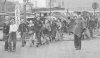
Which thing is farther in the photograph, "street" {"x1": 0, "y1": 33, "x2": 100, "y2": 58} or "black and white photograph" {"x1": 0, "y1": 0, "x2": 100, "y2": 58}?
"black and white photograph" {"x1": 0, "y1": 0, "x2": 100, "y2": 58}

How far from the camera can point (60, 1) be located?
97.4 m

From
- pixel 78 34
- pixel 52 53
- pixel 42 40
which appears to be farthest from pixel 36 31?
pixel 52 53

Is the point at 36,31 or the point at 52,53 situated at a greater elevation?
the point at 36,31

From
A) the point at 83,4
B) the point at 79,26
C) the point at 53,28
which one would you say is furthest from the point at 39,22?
the point at 83,4

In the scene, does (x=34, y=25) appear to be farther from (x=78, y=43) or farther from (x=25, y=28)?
(x=78, y=43)

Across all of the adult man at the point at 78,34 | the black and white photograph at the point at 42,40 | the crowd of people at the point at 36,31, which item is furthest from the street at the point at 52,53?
the crowd of people at the point at 36,31

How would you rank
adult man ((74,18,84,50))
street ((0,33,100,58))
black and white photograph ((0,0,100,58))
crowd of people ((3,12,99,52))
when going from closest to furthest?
street ((0,33,100,58)) → black and white photograph ((0,0,100,58)) → crowd of people ((3,12,99,52)) → adult man ((74,18,84,50))

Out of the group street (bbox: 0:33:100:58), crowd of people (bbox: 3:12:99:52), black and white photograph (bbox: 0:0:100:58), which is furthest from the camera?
crowd of people (bbox: 3:12:99:52)

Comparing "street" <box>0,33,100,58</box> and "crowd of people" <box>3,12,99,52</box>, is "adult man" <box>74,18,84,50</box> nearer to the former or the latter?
"crowd of people" <box>3,12,99,52</box>

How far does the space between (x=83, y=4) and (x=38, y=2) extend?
18045mm

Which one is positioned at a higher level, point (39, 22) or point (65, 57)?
point (39, 22)

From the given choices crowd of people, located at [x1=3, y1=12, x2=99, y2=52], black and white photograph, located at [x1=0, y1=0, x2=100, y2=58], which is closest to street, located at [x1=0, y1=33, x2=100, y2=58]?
black and white photograph, located at [x1=0, y1=0, x2=100, y2=58]

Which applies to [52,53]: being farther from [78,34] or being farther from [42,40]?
[42,40]

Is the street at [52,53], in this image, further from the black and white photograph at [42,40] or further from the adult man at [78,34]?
the adult man at [78,34]
